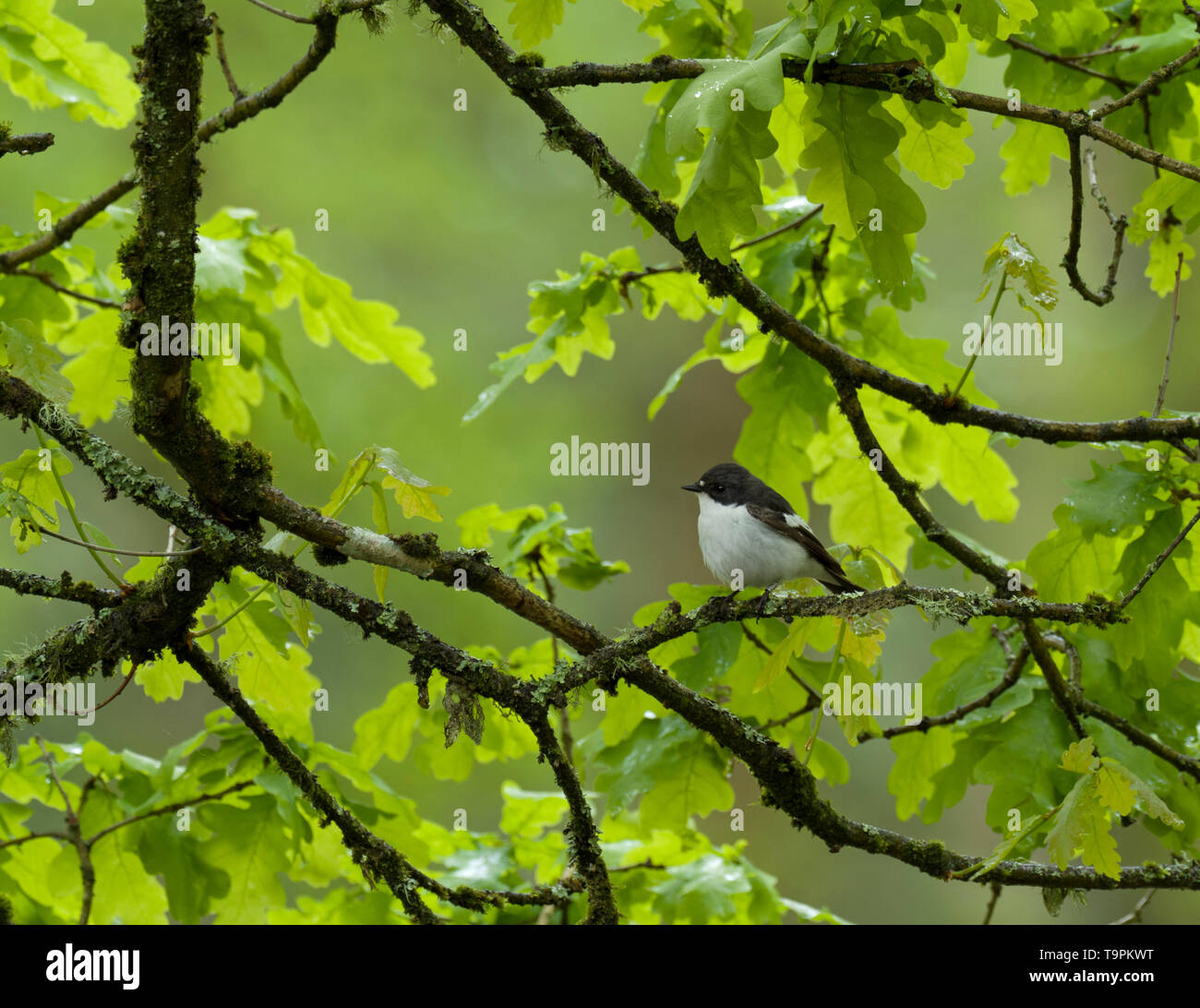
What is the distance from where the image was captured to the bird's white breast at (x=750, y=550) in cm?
319

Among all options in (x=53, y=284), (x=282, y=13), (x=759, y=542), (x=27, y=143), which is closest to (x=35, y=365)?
(x=27, y=143)

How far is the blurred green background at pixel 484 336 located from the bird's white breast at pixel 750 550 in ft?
10.4

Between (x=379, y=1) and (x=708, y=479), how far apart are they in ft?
5.98

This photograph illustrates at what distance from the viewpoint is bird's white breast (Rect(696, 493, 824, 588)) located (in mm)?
3191

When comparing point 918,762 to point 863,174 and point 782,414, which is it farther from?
point 863,174

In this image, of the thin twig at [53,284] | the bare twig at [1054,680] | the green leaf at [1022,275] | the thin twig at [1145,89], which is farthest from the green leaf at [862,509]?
the thin twig at [53,284]

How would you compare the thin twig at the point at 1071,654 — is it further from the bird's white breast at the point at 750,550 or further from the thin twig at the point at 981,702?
the bird's white breast at the point at 750,550

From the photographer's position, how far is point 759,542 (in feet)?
10.5

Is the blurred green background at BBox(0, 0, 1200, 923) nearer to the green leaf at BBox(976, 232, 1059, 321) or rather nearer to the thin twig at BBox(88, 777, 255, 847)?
the thin twig at BBox(88, 777, 255, 847)

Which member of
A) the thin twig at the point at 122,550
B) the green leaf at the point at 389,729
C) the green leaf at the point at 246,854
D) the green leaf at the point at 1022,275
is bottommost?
the green leaf at the point at 246,854

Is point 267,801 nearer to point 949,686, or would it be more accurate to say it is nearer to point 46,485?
point 46,485

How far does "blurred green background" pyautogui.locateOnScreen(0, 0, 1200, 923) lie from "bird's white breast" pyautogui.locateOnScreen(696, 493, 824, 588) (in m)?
3.18

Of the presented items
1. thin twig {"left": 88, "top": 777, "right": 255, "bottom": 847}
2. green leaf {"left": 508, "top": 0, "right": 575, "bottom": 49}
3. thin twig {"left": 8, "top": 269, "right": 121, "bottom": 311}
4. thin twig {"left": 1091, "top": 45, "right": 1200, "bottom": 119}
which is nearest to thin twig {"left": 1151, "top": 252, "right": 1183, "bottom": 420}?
thin twig {"left": 1091, "top": 45, "right": 1200, "bottom": 119}

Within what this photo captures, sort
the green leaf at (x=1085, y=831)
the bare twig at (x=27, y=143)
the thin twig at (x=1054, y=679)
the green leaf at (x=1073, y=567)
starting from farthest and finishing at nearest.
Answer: the green leaf at (x=1073, y=567)
the thin twig at (x=1054, y=679)
the bare twig at (x=27, y=143)
the green leaf at (x=1085, y=831)
